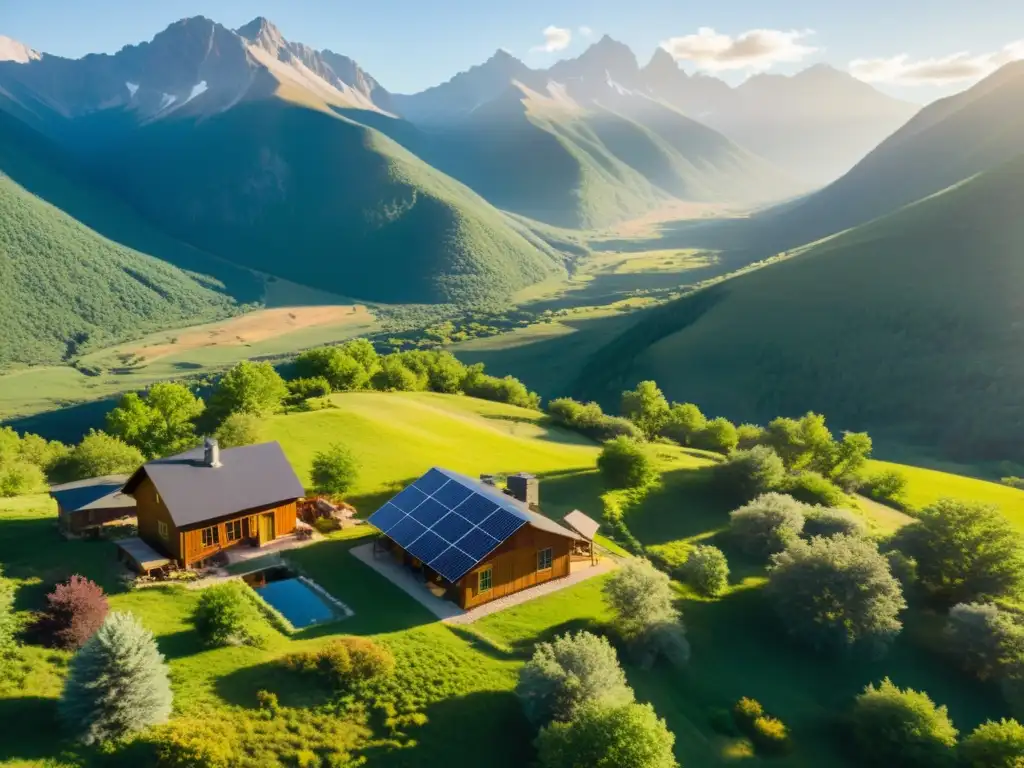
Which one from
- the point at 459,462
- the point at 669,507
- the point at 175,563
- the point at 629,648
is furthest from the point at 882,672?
the point at 175,563

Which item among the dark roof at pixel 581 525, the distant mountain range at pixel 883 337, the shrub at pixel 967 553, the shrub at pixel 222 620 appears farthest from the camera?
the distant mountain range at pixel 883 337

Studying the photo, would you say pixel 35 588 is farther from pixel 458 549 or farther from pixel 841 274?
pixel 841 274

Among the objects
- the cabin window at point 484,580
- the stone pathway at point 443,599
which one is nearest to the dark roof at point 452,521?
the cabin window at point 484,580

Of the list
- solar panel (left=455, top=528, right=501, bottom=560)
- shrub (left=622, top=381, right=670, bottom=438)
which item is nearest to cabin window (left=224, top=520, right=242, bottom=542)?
solar panel (left=455, top=528, right=501, bottom=560)

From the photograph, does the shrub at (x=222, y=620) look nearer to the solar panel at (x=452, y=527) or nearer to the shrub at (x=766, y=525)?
the solar panel at (x=452, y=527)

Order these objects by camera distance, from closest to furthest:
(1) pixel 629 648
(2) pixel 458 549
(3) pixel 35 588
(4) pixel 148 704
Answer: (4) pixel 148 704
(3) pixel 35 588
(1) pixel 629 648
(2) pixel 458 549

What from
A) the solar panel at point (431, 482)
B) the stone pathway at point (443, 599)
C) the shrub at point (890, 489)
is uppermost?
the solar panel at point (431, 482)

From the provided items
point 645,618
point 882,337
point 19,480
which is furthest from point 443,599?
point 882,337

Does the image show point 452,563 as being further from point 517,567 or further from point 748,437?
point 748,437
